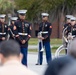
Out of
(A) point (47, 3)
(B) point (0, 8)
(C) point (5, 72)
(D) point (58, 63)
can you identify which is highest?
(D) point (58, 63)

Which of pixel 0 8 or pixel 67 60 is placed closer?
pixel 67 60

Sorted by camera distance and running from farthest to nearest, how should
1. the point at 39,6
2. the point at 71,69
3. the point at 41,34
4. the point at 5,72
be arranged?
the point at 39,6, the point at 41,34, the point at 5,72, the point at 71,69

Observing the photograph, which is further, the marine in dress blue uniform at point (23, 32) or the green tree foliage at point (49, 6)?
the green tree foliage at point (49, 6)

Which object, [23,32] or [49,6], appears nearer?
[23,32]

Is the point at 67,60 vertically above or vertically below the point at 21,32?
above

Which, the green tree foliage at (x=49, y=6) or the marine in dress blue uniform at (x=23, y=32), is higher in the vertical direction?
the marine in dress blue uniform at (x=23, y=32)

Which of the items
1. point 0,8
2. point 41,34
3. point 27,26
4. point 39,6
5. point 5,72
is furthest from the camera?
point 0,8

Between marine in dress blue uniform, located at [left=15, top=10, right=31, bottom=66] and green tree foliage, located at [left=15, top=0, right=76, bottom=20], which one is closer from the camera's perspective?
marine in dress blue uniform, located at [left=15, top=10, right=31, bottom=66]

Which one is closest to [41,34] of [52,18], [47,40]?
[47,40]

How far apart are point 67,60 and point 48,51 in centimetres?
1339

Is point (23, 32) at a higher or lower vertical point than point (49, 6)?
higher

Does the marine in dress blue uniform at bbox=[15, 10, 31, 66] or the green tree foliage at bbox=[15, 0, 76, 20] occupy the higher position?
the marine in dress blue uniform at bbox=[15, 10, 31, 66]

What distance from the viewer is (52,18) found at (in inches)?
1465

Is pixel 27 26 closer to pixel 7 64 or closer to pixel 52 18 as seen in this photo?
pixel 7 64
